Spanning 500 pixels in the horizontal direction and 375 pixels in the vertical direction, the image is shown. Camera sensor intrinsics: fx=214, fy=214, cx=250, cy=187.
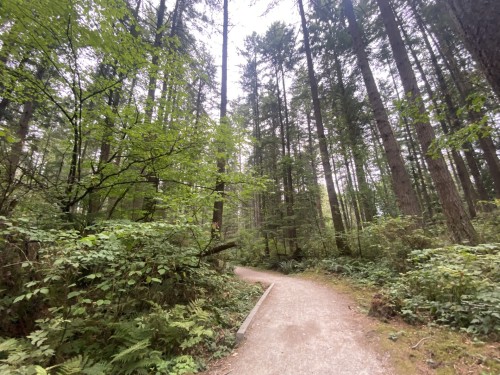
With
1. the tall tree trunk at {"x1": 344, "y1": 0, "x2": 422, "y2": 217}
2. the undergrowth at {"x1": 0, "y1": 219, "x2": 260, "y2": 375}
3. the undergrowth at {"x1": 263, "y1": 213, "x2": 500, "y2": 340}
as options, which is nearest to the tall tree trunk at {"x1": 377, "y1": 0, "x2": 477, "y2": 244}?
the undergrowth at {"x1": 263, "y1": 213, "x2": 500, "y2": 340}

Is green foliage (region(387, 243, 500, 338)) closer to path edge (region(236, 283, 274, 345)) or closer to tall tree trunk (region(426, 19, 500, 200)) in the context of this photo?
path edge (region(236, 283, 274, 345))

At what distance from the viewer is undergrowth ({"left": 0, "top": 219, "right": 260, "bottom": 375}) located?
8.87 feet

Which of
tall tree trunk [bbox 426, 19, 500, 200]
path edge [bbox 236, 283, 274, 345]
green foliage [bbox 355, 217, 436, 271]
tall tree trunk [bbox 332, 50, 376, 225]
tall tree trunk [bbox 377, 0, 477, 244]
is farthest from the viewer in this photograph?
tall tree trunk [bbox 332, 50, 376, 225]

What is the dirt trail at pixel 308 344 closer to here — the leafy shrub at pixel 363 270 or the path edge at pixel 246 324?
the path edge at pixel 246 324

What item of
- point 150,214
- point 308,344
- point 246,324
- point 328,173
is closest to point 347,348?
point 308,344

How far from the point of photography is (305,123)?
18203 mm

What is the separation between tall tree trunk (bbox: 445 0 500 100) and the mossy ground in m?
2.85

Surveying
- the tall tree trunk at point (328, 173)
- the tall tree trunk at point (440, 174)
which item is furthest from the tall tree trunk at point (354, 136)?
the tall tree trunk at point (440, 174)

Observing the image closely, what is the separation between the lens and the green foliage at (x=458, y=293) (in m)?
3.04

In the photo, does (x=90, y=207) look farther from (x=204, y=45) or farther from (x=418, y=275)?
(x=204, y=45)

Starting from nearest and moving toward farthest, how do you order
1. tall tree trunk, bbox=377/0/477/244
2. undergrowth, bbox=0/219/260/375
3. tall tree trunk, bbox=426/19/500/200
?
undergrowth, bbox=0/219/260/375
tall tree trunk, bbox=377/0/477/244
tall tree trunk, bbox=426/19/500/200

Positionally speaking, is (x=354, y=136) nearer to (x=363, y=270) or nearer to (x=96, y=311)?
(x=363, y=270)

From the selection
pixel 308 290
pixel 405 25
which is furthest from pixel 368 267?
pixel 405 25

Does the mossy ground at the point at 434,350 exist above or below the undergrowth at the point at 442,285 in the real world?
below
